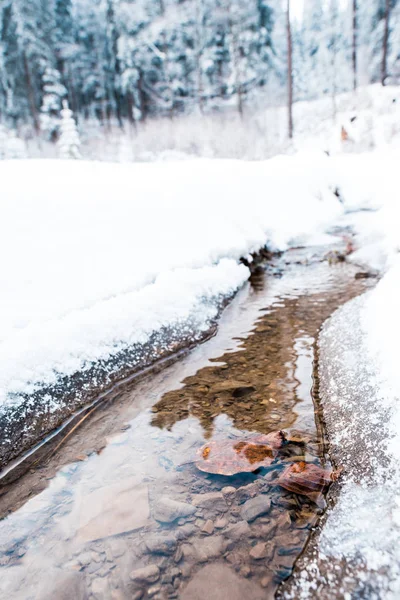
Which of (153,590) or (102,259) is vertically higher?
(102,259)

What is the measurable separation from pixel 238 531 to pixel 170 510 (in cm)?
37

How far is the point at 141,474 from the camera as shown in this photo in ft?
6.89

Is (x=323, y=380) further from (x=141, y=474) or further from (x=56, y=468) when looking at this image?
(x=56, y=468)

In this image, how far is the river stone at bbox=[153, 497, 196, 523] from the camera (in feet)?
5.96

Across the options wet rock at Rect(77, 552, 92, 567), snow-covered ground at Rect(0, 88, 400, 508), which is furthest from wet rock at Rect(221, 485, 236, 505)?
snow-covered ground at Rect(0, 88, 400, 508)

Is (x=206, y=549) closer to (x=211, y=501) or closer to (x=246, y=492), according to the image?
(x=211, y=501)

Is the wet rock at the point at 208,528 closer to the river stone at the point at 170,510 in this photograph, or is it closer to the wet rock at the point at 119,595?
the river stone at the point at 170,510

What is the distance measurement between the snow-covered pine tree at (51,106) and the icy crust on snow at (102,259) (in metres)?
24.1

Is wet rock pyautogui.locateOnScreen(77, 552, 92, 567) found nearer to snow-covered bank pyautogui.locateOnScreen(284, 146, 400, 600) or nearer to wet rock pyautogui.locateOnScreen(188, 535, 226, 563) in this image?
wet rock pyautogui.locateOnScreen(188, 535, 226, 563)

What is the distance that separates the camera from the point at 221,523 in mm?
1762

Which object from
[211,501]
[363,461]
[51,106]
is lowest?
[211,501]

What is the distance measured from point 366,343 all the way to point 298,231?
5648 mm

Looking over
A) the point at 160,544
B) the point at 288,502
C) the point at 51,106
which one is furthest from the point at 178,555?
the point at 51,106

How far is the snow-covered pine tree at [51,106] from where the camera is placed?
25500 mm
